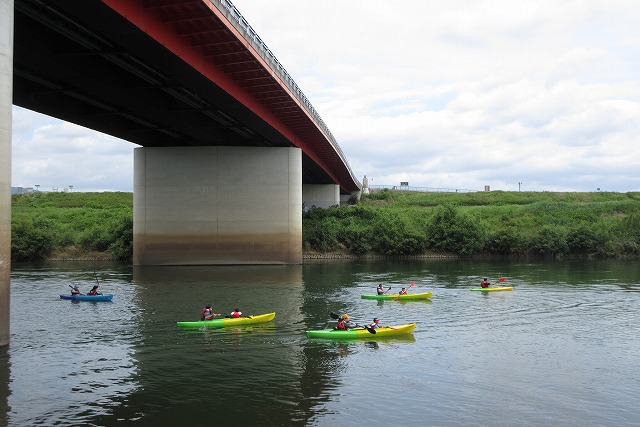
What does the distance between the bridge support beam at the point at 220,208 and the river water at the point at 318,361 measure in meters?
14.4

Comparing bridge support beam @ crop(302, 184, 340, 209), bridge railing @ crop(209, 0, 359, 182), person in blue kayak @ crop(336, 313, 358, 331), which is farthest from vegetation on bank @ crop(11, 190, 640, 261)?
person in blue kayak @ crop(336, 313, 358, 331)

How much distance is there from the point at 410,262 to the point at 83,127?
105ft

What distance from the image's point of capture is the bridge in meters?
23.1

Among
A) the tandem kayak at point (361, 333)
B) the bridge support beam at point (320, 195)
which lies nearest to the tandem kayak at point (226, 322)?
the tandem kayak at point (361, 333)

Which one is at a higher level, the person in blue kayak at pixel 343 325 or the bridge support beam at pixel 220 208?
the bridge support beam at pixel 220 208

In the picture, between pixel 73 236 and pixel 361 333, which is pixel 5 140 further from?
pixel 73 236

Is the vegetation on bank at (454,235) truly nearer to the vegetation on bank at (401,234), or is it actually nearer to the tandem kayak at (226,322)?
the vegetation on bank at (401,234)

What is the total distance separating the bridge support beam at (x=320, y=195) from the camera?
9388cm

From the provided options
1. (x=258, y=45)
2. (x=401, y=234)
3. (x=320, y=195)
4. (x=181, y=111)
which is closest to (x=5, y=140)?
(x=258, y=45)

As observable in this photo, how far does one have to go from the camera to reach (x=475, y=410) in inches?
586

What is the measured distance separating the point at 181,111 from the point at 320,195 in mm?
54869

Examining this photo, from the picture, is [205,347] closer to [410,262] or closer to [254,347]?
[254,347]

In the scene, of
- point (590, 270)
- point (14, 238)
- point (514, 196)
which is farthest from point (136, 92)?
point (514, 196)

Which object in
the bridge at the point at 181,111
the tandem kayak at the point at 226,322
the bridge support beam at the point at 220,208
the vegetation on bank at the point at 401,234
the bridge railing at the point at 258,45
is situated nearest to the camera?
the bridge at the point at 181,111
